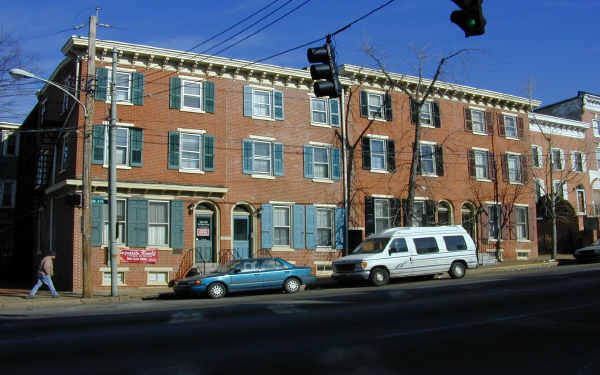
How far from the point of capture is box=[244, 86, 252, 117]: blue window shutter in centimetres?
2527

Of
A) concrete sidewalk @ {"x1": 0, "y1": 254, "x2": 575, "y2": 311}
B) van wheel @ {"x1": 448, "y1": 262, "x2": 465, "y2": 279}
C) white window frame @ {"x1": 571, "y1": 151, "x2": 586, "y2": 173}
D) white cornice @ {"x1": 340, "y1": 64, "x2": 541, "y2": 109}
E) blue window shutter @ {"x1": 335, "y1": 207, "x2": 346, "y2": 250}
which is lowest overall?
concrete sidewalk @ {"x1": 0, "y1": 254, "x2": 575, "y2": 311}

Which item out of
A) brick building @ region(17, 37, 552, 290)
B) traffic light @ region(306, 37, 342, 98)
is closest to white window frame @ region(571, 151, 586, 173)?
brick building @ region(17, 37, 552, 290)

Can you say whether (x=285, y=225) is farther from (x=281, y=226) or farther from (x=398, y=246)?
(x=398, y=246)

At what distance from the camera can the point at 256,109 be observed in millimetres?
25672

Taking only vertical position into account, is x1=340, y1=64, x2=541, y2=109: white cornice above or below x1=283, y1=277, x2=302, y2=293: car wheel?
above

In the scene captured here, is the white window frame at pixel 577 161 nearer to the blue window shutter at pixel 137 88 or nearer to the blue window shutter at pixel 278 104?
the blue window shutter at pixel 278 104

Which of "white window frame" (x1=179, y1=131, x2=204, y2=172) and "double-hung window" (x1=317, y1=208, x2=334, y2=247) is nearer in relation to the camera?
"white window frame" (x1=179, y1=131, x2=204, y2=172)

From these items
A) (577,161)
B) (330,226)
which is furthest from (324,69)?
(577,161)

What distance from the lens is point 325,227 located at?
26734mm

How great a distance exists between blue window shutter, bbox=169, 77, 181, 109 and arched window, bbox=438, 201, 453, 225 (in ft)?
50.4

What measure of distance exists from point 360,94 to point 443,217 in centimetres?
849

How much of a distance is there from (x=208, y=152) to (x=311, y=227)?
6090mm

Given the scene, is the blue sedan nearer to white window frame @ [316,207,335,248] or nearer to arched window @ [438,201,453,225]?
white window frame @ [316,207,335,248]

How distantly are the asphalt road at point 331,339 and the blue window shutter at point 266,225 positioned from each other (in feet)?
36.9
